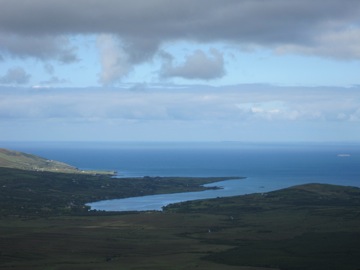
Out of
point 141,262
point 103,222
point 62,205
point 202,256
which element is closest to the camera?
point 141,262

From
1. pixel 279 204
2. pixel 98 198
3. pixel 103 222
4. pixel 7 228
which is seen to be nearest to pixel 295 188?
pixel 279 204

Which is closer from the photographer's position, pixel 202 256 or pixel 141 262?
pixel 141 262

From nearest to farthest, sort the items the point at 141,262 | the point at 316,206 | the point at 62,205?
1. the point at 141,262
2. the point at 316,206
3. the point at 62,205

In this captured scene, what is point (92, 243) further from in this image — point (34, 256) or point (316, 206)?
point (316, 206)

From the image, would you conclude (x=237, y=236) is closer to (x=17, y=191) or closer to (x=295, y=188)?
(x=295, y=188)

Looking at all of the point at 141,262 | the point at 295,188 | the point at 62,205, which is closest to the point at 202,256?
the point at 141,262

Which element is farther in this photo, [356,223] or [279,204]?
[279,204]
